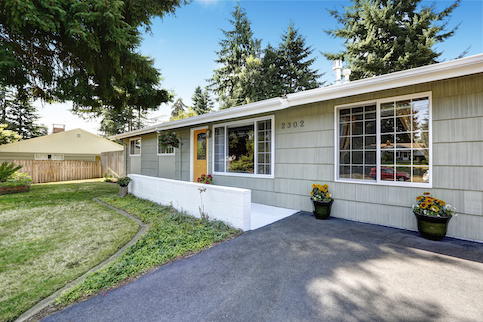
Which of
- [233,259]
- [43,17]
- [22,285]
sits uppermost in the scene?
[43,17]

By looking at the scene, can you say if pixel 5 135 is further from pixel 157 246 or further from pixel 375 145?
pixel 375 145

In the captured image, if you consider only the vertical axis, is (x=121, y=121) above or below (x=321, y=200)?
above

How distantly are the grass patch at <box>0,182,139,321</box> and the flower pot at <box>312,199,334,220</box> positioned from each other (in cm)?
346

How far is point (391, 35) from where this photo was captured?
11703 millimetres

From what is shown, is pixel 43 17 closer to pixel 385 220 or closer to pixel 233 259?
pixel 233 259

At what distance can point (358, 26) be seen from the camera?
40.8 ft

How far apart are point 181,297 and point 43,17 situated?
5.74m

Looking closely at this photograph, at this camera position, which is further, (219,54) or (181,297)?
(219,54)

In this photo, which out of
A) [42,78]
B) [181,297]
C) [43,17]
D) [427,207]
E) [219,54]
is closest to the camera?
[181,297]

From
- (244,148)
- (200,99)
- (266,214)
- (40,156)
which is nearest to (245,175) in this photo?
(244,148)

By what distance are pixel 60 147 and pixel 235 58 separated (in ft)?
49.9

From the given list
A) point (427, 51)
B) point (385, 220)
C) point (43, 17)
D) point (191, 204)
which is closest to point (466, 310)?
point (385, 220)

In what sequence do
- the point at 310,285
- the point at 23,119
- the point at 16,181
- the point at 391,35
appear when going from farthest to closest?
the point at 23,119
the point at 391,35
the point at 16,181
the point at 310,285

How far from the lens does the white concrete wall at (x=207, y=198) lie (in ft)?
11.5
